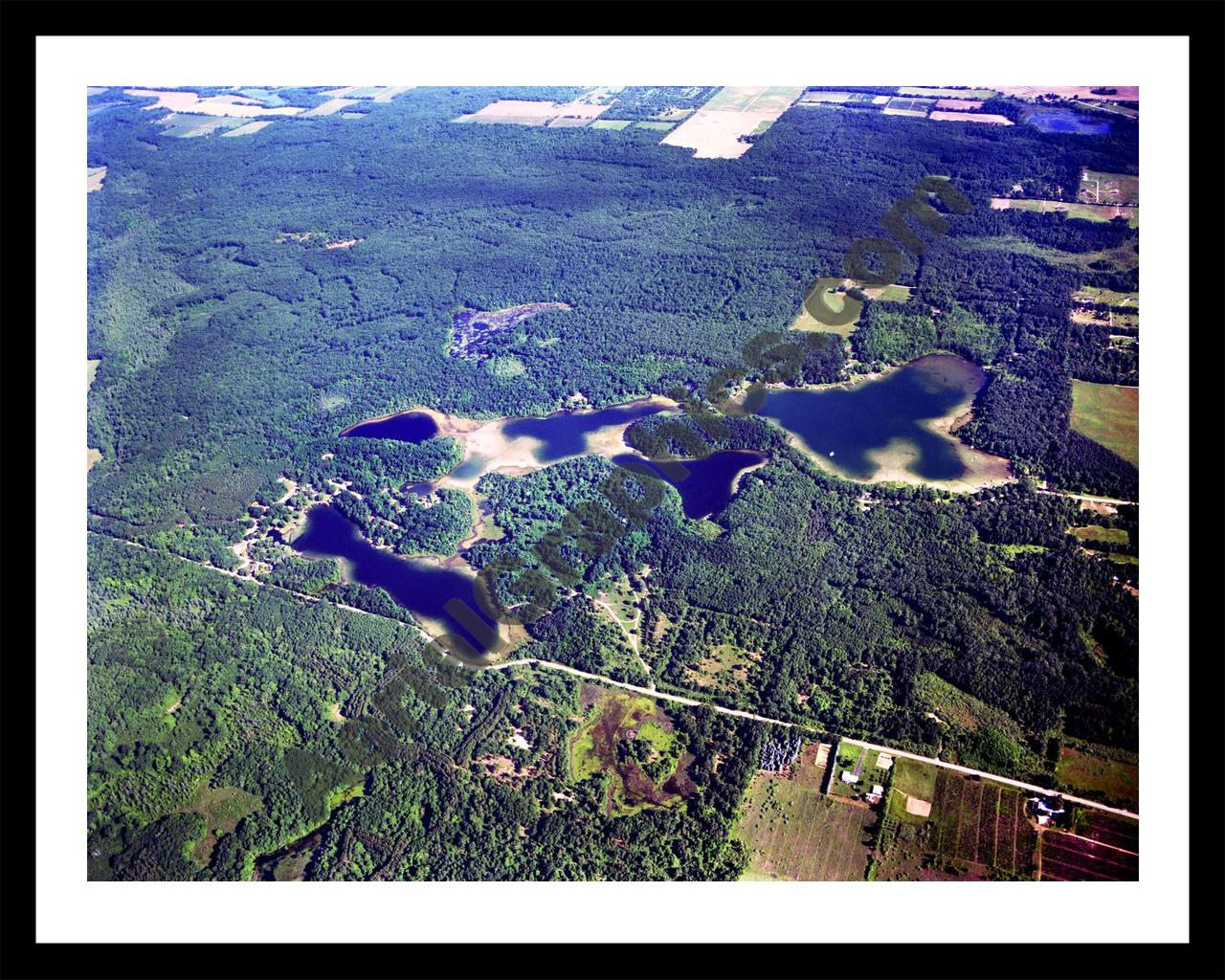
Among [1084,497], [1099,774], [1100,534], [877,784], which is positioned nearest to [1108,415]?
[1084,497]

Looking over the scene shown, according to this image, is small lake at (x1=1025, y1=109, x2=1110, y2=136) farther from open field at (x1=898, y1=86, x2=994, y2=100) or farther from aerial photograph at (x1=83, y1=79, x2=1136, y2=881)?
open field at (x1=898, y1=86, x2=994, y2=100)

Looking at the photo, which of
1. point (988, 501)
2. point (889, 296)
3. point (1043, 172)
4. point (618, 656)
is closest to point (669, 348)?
point (889, 296)

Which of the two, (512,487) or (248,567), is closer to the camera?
(248,567)

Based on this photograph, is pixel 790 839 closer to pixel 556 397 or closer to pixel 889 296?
pixel 556 397

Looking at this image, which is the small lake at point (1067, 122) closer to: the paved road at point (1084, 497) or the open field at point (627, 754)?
the paved road at point (1084, 497)

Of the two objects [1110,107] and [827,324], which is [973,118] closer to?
[1110,107]
